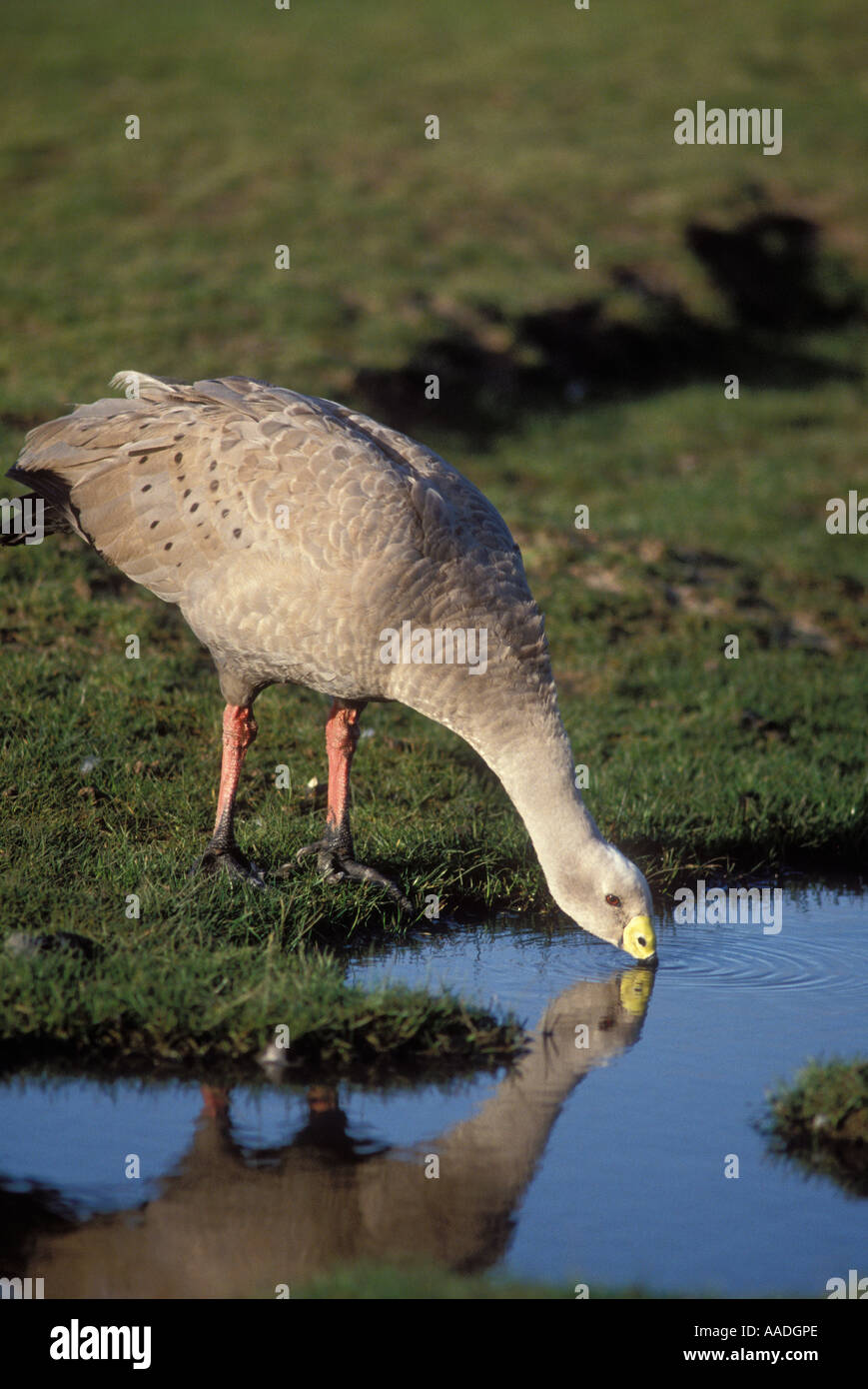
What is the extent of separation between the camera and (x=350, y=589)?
616cm

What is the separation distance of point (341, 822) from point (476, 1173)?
264 centimetres

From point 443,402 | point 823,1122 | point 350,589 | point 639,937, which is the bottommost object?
point 823,1122

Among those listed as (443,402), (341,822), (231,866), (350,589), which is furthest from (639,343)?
(231,866)

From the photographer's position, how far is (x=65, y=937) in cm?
557

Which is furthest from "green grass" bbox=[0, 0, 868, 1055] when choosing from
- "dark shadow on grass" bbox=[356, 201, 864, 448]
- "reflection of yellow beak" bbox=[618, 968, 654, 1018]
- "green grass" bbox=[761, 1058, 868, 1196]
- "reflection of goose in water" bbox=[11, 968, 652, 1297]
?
"green grass" bbox=[761, 1058, 868, 1196]

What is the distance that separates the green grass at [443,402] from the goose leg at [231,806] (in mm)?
179

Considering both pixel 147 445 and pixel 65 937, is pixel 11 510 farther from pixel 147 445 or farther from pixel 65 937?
pixel 65 937

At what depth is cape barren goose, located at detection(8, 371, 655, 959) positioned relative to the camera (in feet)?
20.2

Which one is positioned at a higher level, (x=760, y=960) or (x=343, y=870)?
(x=343, y=870)

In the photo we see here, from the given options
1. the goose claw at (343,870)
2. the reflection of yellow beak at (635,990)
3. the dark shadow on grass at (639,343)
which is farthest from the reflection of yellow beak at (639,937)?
the dark shadow on grass at (639,343)

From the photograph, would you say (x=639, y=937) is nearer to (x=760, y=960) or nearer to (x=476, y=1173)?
(x=760, y=960)

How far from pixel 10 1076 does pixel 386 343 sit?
10.3 meters

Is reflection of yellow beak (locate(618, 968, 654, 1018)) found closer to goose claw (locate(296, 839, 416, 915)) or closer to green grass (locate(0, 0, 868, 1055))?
green grass (locate(0, 0, 868, 1055))
